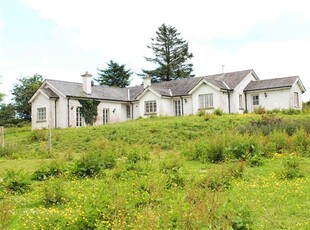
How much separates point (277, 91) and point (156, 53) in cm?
3139

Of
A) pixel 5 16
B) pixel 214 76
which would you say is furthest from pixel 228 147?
pixel 214 76

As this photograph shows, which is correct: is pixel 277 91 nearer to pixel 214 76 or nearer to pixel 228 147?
pixel 214 76

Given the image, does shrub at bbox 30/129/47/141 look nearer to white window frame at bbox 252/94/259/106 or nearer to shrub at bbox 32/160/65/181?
shrub at bbox 32/160/65/181

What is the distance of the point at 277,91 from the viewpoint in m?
31.8

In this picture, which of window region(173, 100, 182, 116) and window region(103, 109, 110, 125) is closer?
window region(173, 100, 182, 116)

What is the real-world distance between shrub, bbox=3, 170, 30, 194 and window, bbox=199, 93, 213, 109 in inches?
995

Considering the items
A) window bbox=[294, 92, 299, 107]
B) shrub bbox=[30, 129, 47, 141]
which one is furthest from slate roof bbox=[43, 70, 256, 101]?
shrub bbox=[30, 129, 47, 141]

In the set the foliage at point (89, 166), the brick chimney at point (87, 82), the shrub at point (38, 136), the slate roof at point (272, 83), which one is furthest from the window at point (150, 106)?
the foliage at point (89, 166)

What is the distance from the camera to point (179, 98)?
115 feet

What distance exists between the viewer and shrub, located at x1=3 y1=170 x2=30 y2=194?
26.2ft

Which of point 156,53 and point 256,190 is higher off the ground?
point 156,53

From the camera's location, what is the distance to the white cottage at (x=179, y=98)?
105 ft

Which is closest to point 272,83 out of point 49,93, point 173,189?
point 49,93

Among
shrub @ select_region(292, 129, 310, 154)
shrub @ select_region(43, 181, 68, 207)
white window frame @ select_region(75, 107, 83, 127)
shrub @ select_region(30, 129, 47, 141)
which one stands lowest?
shrub @ select_region(43, 181, 68, 207)
